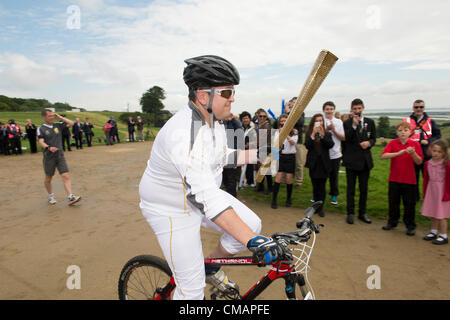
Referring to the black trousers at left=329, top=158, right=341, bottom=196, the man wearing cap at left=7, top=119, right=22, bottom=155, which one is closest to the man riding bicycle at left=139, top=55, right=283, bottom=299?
the black trousers at left=329, top=158, right=341, bottom=196

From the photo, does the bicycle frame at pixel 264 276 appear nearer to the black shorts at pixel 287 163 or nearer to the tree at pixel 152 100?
the black shorts at pixel 287 163

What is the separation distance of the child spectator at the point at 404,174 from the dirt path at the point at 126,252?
30 centimetres

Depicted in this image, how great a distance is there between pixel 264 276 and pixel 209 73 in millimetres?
1665

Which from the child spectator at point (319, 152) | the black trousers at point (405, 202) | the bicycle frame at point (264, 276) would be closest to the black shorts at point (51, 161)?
the bicycle frame at point (264, 276)

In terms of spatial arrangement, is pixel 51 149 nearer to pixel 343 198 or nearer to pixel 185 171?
pixel 185 171

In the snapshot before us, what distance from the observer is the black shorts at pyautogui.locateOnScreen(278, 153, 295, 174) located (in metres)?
6.92

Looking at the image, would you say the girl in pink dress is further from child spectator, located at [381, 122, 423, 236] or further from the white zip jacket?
the white zip jacket

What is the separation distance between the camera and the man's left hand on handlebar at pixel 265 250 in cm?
160

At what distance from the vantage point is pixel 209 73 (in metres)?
2.07

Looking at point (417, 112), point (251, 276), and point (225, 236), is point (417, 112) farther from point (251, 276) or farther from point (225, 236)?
point (225, 236)

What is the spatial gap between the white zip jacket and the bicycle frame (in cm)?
54

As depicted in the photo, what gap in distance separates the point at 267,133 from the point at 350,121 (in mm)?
2308

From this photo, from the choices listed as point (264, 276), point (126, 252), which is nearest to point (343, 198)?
point (126, 252)
